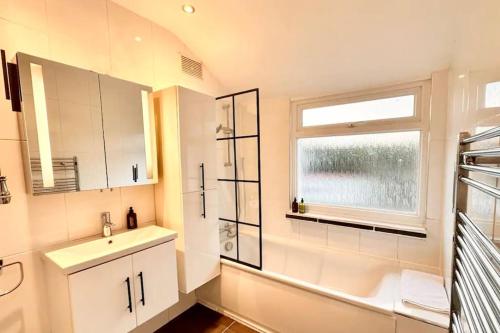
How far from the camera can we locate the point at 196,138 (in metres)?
1.79

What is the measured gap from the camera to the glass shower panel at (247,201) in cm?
246

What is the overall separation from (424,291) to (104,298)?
2022 mm

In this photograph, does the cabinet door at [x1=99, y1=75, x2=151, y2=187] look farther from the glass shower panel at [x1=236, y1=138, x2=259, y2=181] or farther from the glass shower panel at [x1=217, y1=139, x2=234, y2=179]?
the glass shower panel at [x1=236, y1=138, x2=259, y2=181]

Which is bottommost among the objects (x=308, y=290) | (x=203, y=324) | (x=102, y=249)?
(x=203, y=324)

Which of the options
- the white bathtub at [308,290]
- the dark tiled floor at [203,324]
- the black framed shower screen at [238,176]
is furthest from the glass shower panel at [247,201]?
the dark tiled floor at [203,324]

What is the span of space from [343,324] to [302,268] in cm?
89

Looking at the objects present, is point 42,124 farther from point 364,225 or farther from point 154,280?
point 364,225

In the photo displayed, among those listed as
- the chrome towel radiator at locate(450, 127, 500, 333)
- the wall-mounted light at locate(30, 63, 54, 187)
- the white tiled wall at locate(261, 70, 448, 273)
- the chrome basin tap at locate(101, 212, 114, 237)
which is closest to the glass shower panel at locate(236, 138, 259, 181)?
the white tiled wall at locate(261, 70, 448, 273)

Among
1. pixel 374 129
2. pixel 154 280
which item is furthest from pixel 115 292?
pixel 374 129

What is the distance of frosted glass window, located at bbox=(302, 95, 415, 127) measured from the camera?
6.66ft

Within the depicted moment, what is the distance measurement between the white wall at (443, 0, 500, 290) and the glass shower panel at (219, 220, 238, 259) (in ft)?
5.71

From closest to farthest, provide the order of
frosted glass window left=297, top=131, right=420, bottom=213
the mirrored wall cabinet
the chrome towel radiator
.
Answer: the chrome towel radiator, the mirrored wall cabinet, frosted glass window left=297, top=131, right=420, bottom=213

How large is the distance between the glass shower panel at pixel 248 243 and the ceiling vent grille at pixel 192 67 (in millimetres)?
1650

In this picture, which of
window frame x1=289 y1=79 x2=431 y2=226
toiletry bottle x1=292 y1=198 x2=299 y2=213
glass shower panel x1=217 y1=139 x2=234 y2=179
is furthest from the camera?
toiletry bottle x1=292 y1=198 x2=299 y2=213
